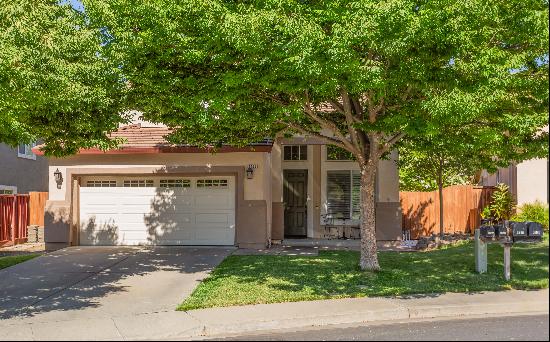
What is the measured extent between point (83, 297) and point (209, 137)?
4684mm

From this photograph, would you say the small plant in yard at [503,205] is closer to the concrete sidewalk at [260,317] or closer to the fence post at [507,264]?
the fence post at [507,264]

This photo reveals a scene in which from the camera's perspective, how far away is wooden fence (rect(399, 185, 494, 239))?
20.7m

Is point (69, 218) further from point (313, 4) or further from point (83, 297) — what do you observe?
point (313, 4)

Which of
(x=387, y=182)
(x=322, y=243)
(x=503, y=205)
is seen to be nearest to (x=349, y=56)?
(x=387, y=182)

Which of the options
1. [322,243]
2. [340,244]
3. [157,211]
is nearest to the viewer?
[157,211]

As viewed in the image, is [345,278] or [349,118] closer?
[345,278]

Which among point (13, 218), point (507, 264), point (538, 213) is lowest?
point (507, 264)

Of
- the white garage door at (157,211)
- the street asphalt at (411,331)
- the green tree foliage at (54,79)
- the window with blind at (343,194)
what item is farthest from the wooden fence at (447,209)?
the street asphalt at (411,331)

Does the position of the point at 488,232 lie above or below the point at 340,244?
above

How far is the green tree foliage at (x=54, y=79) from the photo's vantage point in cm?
888

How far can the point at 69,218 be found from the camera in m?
17.5

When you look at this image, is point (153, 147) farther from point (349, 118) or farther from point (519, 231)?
point (519, 231)

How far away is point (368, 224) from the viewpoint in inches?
483

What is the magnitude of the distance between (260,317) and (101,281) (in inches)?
190
